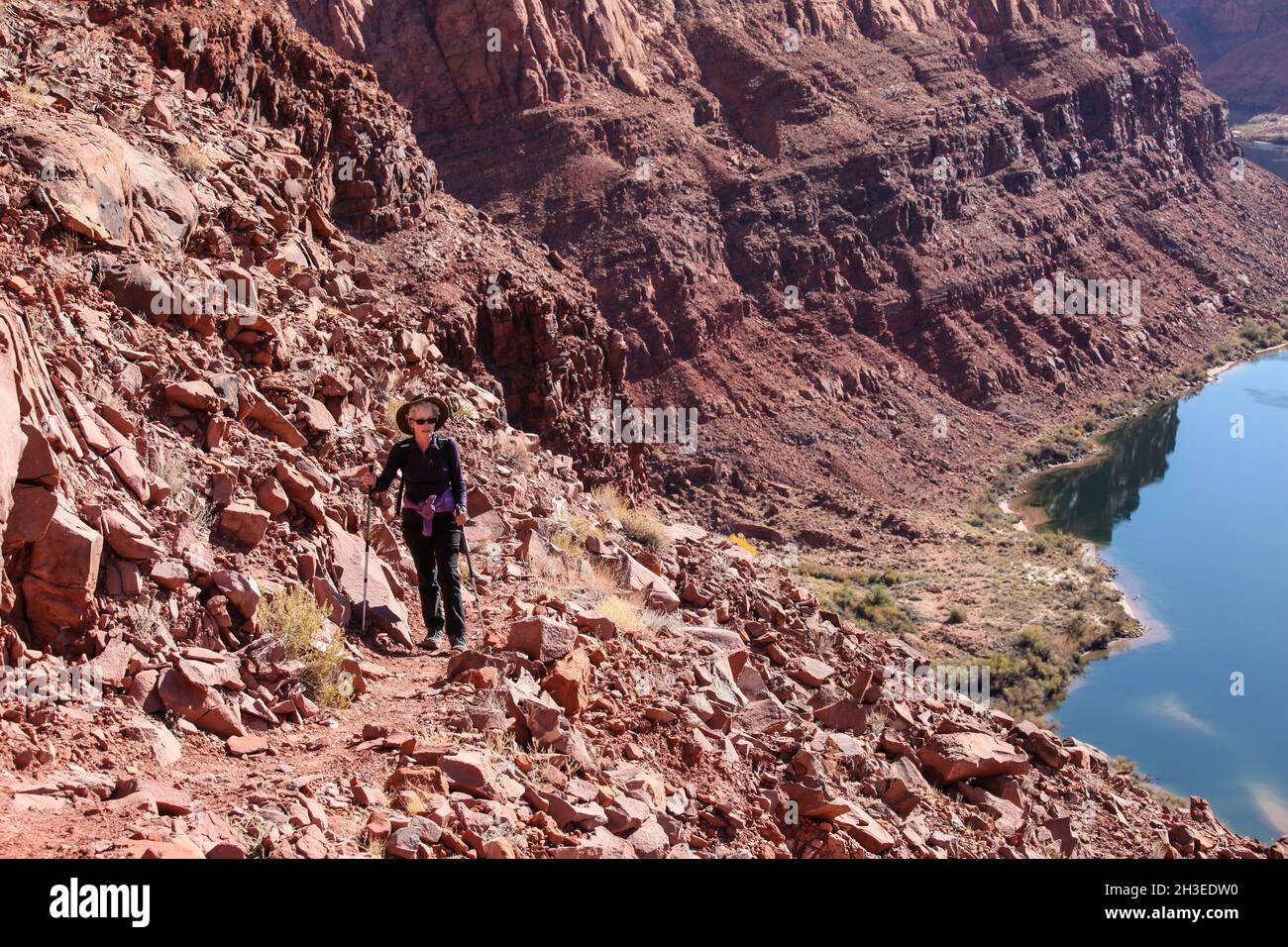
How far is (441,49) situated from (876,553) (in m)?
24.9

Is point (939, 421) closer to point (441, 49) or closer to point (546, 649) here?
point (441, 49)

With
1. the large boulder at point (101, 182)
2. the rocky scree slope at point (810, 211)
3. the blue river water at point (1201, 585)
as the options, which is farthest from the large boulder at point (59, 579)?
the rocky scree slope at point (810, 211)

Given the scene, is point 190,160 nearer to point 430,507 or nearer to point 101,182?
point 101,182

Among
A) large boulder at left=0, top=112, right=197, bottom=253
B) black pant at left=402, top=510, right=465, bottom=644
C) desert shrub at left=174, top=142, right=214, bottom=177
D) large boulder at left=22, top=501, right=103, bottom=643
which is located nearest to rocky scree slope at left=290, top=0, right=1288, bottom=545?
desert shrub at left=174, top=142, right=214, bottom=177

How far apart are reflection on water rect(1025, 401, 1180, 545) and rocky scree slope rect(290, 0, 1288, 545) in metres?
2.44

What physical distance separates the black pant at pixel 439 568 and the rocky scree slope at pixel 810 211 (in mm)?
29262

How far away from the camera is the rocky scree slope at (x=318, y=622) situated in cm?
614

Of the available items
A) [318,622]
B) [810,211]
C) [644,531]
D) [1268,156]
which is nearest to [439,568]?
[318,622]

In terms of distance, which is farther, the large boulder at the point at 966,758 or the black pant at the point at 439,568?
the large boulder at the point at 966,758

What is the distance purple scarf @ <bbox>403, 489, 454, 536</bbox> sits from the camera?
8.62 meters

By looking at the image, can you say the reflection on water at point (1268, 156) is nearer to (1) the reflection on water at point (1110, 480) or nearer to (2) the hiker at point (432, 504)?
(1) the reflection on water at point (1110, 480)

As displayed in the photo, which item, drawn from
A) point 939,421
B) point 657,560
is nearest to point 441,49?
point 939,421

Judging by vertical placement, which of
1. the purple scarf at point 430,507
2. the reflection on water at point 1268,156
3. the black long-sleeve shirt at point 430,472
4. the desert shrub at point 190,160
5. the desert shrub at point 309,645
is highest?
the reflection on water at point 1268,156

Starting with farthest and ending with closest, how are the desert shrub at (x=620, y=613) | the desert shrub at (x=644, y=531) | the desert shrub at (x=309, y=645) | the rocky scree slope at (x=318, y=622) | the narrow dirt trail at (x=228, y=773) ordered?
the desert shrub at (x=644, y=531) < the desert shrub at (x=620, y=613) < the desert shrub at (x=309, y=645) < the rocky scree slope at (x=318, y=622) < the narrow dirt trail at (x=228, y=773)
